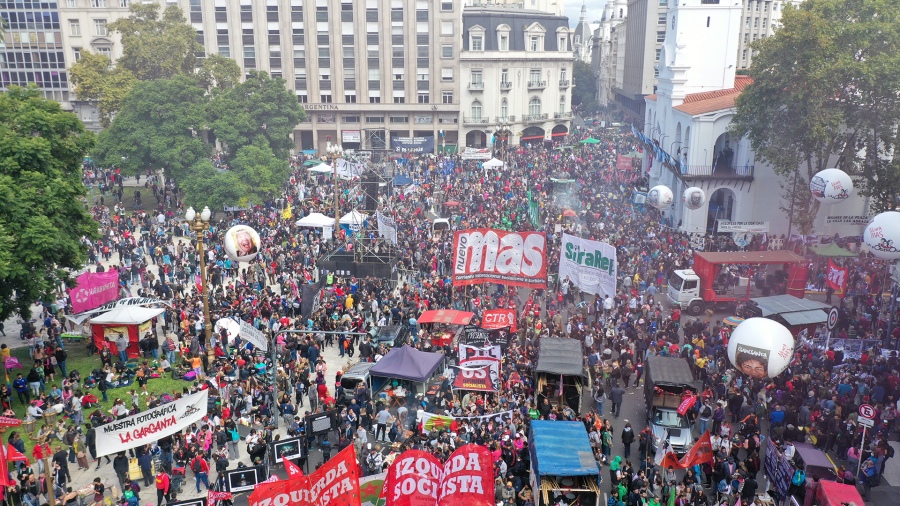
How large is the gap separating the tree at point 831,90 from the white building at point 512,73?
120ft

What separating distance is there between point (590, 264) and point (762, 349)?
6871 millimetres

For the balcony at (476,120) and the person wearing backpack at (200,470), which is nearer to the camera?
the person wearing backpack at (200,470)

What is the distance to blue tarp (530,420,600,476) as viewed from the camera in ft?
52.9

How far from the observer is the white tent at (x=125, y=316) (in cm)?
2494

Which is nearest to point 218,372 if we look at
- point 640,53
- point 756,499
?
point 756,499

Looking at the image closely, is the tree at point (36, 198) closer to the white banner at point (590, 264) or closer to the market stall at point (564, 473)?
the market stall at point (564, 473)

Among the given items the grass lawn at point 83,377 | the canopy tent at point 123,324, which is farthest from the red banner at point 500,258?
the canopy tent at point 123,324

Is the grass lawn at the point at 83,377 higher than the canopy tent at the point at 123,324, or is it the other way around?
the canopy tent at the point at 123,324

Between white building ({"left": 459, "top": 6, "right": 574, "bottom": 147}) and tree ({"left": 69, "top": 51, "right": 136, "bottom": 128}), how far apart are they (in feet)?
99.5

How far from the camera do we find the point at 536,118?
77.3 m

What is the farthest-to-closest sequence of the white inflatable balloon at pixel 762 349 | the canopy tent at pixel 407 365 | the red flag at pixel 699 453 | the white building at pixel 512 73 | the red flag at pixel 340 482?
the white building at pixel 512 73 < the canopy tent at pixel 407 365 < the white inflatable balloon at pixel 762 349 < the red flag at pixel 699 453 < the red flag at pixel 340 482

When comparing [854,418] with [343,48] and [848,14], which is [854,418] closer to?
[848,14]

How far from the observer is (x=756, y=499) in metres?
15.6

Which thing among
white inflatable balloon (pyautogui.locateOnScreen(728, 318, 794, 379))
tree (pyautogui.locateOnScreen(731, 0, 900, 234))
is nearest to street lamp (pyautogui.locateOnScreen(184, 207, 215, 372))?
white inflatable balloon (pyautogui.locateOnScreen(728, 318, 794, 379))
